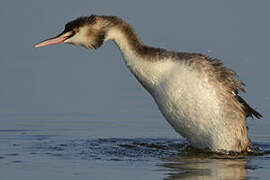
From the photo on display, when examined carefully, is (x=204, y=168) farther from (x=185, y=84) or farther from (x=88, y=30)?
(x=88, y=30)

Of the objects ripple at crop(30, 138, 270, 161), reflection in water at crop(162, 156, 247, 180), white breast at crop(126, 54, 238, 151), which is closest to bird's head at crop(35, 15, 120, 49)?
white breast at crop(126, 54, 238, 151)

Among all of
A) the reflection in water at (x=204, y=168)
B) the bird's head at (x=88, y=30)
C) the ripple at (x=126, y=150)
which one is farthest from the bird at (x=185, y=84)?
the reflection in water at (x=204, y=168)

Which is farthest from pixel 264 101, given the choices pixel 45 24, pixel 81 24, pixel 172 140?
pixel 45 24

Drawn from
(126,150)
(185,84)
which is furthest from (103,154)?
(185,84)

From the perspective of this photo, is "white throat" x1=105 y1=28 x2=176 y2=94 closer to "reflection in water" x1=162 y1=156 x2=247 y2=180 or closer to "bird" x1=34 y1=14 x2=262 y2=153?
"bird" x1=34 y1=14 x2=262 y2=153

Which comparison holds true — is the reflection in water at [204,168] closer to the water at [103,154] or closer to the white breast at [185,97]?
the water at [103,154]

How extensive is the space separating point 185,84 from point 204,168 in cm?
125

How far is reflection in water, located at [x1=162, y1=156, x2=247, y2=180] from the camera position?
9984mm

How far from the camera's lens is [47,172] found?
996cm

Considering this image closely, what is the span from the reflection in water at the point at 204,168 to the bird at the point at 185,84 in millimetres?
473

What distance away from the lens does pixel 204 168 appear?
10531 millimetres

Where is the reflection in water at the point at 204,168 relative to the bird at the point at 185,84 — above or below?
below

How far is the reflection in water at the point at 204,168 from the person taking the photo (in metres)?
9.98

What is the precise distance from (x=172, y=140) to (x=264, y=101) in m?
2.09
